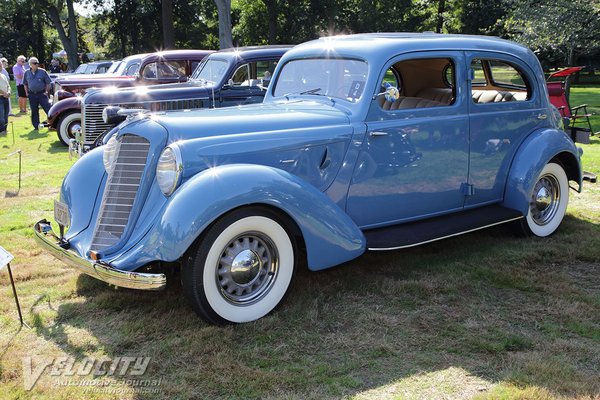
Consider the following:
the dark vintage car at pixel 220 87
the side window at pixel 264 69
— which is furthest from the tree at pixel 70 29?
the side window at pixel 264 69

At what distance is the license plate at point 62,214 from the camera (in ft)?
13.7

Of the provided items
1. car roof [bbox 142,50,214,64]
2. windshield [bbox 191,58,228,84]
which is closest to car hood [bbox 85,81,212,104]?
windshield [bbox 191,58,228,84]

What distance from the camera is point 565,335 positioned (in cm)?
345

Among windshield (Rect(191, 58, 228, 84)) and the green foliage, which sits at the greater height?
the green foliage

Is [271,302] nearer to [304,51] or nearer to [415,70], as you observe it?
[304,51]

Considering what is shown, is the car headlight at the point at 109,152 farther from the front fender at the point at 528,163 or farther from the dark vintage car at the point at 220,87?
the dark vintage car at the point at 220,87

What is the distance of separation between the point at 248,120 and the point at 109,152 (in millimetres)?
1156

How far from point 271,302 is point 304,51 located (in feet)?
7.98

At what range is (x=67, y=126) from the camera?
11.6 m

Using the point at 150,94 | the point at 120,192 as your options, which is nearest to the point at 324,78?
the point at 120,192

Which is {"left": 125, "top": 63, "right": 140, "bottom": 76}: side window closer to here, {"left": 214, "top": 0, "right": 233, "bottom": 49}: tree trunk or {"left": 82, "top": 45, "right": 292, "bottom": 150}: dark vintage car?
{"left": 82, "top": 45, "right": 292, "bottom": 150}: dark vintage car

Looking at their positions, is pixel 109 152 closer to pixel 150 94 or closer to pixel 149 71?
pixel 150 94

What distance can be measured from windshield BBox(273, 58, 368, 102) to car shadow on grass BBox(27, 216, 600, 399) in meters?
1.48

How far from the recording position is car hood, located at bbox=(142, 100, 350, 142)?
146 inches
